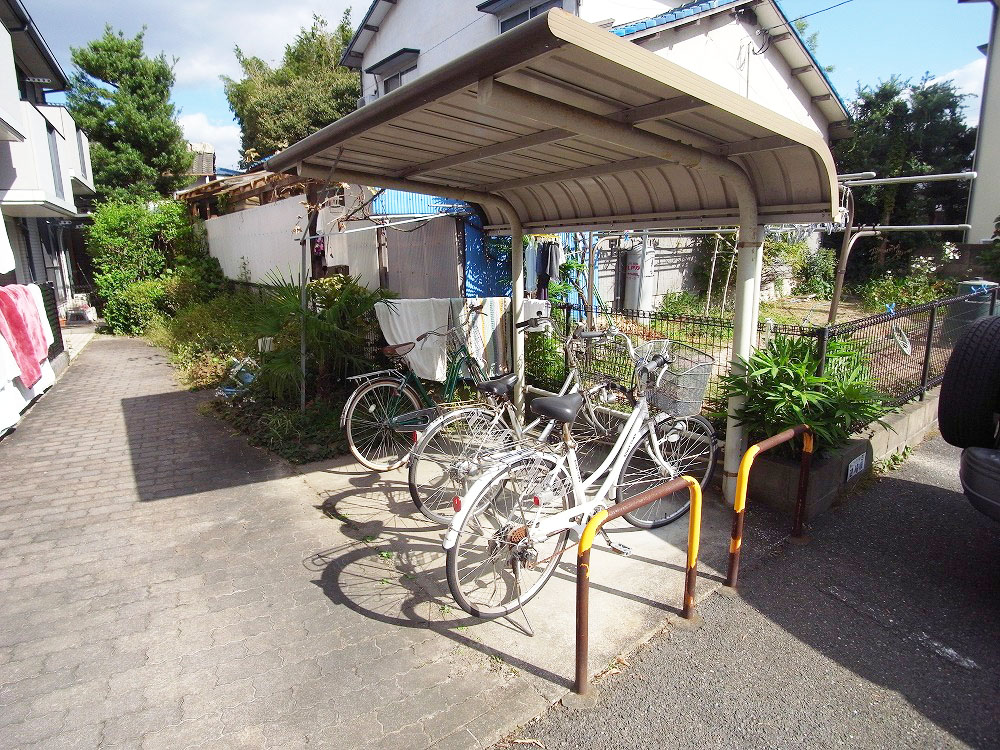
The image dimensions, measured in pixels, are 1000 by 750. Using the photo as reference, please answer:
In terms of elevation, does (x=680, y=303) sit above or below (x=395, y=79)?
below

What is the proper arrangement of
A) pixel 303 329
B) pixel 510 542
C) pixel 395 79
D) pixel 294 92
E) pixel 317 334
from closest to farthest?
pixel 510 542
pixel 303 329
pixel 317 334
pixel 395 79
pixel 294 92

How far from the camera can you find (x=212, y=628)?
3090mm

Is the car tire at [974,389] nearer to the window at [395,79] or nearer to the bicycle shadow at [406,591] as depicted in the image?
the bicycle shadow at [406,591]

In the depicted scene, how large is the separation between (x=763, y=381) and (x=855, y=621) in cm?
169

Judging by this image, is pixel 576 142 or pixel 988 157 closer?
pixel 576 142

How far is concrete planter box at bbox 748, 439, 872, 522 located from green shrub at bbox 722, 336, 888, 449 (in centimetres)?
13

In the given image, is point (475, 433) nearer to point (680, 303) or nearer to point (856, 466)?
point (856, 466)

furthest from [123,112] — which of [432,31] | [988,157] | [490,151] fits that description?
[988,157]

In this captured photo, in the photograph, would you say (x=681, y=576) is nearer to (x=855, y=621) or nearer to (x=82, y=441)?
(x=855, y=621)

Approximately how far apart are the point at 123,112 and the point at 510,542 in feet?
80.2

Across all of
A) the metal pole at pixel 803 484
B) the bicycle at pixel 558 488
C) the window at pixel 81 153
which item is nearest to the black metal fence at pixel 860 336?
the bicycle at pixel 558 488

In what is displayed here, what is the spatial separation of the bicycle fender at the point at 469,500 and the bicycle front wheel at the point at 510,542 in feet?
0.03

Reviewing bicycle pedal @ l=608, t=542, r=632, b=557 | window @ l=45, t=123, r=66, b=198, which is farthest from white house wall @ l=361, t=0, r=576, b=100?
bicycle pedal @ l=608, t=542, r=632, b=557

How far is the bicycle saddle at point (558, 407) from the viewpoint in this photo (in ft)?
11.1
